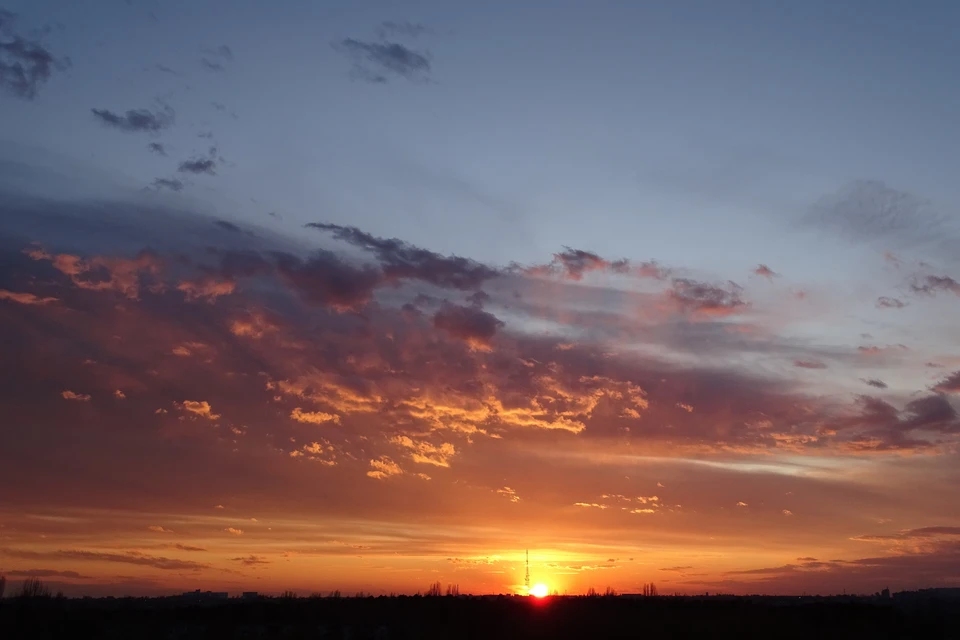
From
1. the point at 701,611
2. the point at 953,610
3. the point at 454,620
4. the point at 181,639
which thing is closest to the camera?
the point at 181,639

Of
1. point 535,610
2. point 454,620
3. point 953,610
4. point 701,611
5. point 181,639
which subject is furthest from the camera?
point 953,610

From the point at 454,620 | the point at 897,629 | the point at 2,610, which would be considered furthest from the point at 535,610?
the point at 2,610

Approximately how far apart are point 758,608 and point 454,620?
795 inches

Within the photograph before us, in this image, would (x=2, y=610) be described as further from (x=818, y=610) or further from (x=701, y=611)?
(x=818, y=610)

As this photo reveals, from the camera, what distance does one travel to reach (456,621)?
41812mm

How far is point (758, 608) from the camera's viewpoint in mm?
51125

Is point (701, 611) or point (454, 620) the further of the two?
point (701, 611)

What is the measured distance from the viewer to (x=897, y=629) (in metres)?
45.5

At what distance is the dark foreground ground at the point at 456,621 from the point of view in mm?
39812

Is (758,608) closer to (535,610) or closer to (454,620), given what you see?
(535,610)

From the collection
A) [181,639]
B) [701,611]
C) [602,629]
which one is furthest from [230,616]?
[701,611]

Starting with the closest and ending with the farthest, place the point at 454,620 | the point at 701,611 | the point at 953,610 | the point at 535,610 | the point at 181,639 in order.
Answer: the point at 181,639 < the point at 454,620 < the point at 535,610 < the point at 701,611 < the point at 953,610

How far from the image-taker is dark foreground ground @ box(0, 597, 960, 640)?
39812mm

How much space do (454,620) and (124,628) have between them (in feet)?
51.1
